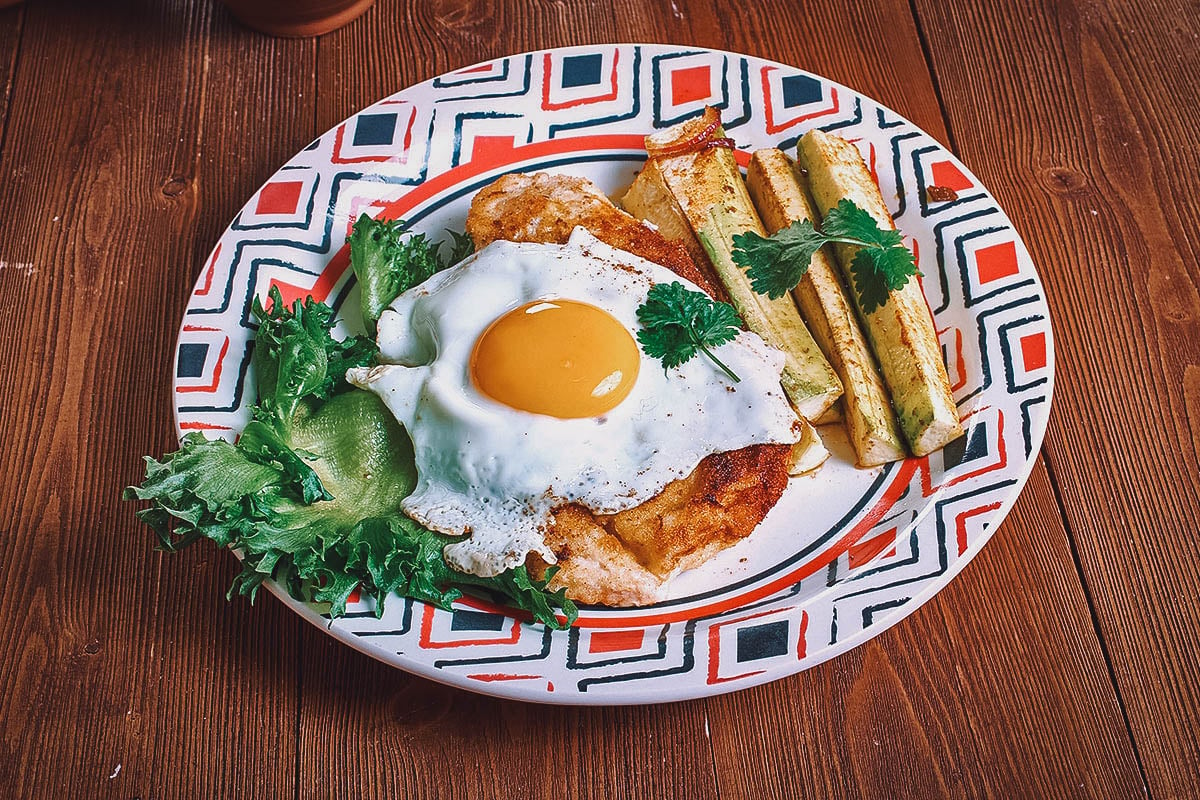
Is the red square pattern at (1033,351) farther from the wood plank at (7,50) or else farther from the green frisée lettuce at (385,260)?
the wood plank at (7,50)

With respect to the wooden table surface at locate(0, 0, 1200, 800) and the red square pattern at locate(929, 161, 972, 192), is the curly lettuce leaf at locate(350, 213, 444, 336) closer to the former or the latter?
the wooden table surface at locate(0, 0, 1200, 800)

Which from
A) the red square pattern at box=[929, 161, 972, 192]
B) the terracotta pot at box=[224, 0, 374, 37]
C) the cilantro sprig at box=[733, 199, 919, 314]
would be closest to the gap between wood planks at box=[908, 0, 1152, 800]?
the cilantro sprig at box=[733, 199, 919, 314]

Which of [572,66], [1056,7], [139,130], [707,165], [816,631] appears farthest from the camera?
[1056,7]

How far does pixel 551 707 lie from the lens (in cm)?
301

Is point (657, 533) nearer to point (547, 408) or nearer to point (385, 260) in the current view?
point (547, 408)

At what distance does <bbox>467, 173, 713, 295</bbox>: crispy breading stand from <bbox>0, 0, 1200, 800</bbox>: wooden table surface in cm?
106

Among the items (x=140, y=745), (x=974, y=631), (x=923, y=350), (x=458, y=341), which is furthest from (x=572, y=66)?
(x=140, y=745)

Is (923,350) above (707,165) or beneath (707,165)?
beneath

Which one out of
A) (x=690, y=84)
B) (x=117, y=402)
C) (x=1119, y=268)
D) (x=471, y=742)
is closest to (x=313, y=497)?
(x=471, y=742)

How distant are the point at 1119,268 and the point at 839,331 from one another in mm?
1332

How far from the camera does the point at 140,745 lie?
2982mm

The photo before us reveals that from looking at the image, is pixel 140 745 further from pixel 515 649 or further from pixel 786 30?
pixel 786 30

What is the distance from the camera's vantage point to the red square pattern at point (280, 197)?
3.54 m

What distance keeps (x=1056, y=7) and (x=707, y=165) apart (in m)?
2.04
